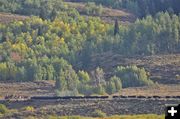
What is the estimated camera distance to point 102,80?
99.6 meters

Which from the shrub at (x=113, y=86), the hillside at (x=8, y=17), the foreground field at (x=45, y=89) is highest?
the hillside at (x=8, y=17)

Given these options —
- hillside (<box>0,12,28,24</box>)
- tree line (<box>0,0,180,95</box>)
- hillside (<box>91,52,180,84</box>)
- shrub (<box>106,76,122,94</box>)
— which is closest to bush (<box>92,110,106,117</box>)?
tree line (<box>0,0,180,95</box>)

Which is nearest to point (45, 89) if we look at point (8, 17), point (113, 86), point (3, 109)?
point (113, 86)

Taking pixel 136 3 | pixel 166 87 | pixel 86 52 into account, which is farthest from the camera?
pixel 136 3

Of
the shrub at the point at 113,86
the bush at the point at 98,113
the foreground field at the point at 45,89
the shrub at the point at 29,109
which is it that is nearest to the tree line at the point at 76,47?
the shrub at the point at 113,86

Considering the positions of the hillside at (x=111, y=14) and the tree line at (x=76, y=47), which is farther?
the hillside at (x=111, y=14)

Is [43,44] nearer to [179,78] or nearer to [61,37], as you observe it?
[61,37]

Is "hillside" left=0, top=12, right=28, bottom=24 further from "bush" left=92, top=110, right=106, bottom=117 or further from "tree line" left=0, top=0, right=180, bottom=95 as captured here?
"bush" left=92, top=110, right=106, bottom=117

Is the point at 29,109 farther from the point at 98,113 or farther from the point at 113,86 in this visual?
the point at 113,86

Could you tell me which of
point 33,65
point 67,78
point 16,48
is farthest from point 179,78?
point 16,48

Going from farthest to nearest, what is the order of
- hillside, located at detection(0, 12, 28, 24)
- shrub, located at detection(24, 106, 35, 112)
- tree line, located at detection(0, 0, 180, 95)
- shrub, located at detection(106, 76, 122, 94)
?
hillside, located at detection(0, 12, 28, 24) < tree line, located at detection(0, 0, 180, 95) < shrub, located at detection(106, 76, 122, 94) < shrub, located at detection(24, 106, 35, 112)

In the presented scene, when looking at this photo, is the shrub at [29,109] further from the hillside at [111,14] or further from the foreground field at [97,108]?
the hillside at [111,14]

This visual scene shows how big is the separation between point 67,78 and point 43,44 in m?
25.9

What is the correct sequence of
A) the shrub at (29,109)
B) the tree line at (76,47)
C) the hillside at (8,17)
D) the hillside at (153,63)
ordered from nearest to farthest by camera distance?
the shrub at (29,109), the tree line at (76,47), the hillside at (153,63), the hillside at (8,17)
